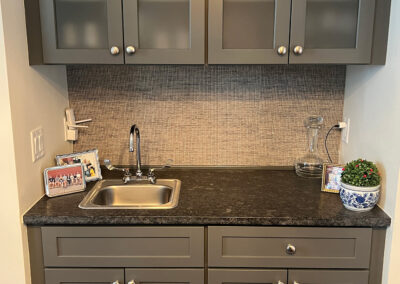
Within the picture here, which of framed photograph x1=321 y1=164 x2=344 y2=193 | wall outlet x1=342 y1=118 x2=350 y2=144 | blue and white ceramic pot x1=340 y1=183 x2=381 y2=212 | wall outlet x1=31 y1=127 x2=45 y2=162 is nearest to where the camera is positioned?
blue and white ceramic pot x1=340 y1=183 x2=381 y2=212

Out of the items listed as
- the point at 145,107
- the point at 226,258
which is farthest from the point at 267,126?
the point at 226,258

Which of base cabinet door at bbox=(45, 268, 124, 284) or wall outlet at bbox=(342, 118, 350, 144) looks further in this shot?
wall outlet at bbox=(342, 118, 350, 144)

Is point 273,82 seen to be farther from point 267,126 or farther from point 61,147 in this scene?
point 61,147

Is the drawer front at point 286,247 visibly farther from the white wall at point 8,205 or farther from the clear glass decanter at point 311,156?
the white wall at point 8,205

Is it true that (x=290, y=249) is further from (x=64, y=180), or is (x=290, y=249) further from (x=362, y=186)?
(x=64, y=180)

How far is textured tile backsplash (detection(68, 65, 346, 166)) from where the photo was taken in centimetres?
211

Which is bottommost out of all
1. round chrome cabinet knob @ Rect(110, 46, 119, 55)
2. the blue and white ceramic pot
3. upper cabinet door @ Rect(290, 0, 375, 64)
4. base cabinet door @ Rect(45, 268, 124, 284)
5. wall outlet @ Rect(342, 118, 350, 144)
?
base cabinet door @ Rect(45, 268, 124, 284)

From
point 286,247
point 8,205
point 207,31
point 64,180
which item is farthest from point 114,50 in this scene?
point 286,247

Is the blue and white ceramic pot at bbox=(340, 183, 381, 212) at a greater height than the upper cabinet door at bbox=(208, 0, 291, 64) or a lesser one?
lesser

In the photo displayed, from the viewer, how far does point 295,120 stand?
2.15 meters

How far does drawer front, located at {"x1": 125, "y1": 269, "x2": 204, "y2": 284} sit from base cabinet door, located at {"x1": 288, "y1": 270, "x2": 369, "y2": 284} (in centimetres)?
39

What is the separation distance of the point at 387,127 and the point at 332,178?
352 mm

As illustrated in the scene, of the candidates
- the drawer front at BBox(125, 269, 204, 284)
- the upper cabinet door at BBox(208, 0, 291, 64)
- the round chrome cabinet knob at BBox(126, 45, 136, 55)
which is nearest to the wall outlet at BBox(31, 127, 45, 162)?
the round chrome cabinet knob at BBox(126, 45, 136, 55)

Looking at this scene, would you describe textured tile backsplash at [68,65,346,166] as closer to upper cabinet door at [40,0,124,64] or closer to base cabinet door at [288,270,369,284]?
upper cabinet door at [40,0,124,64]
